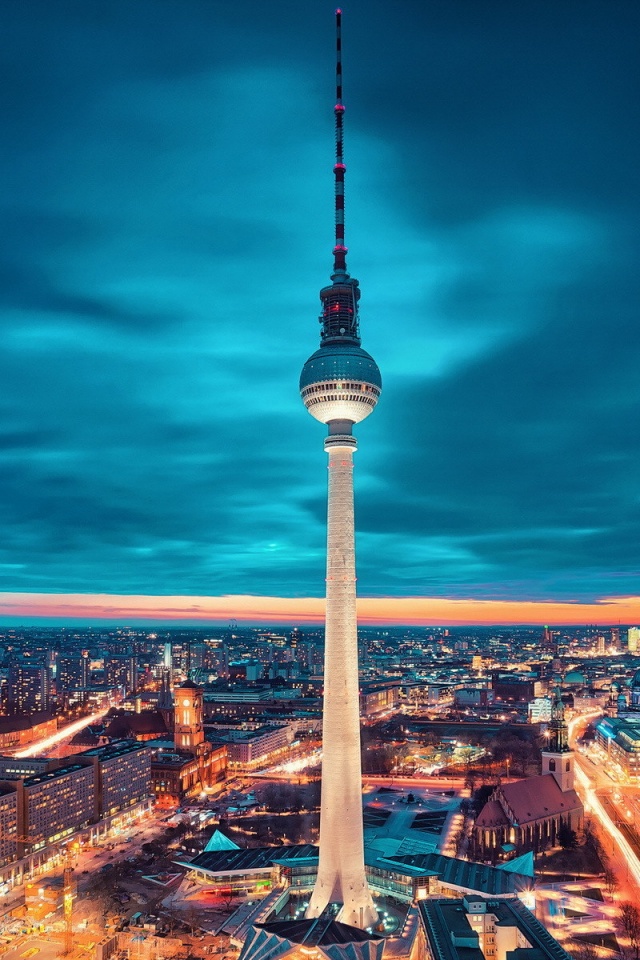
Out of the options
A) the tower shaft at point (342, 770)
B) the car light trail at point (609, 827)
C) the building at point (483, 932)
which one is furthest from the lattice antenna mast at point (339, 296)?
the car light trail at point (609, 827)

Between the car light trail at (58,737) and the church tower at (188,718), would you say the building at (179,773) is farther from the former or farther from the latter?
the car light trail at (58,737)

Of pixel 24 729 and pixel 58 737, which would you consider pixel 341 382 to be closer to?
pixel 58 737

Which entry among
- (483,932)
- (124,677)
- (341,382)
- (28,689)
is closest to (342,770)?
(483,932)

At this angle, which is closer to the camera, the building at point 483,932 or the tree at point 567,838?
the building at point 483,932

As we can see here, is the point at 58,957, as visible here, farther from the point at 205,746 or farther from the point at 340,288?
the point at 205,746

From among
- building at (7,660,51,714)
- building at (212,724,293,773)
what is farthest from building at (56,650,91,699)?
building at (212,724,293,773)

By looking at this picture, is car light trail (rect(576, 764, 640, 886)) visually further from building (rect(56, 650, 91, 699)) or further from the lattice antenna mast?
building (rect(56, 650, 91, 699))
